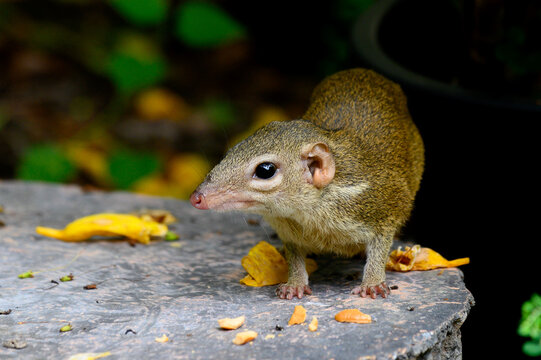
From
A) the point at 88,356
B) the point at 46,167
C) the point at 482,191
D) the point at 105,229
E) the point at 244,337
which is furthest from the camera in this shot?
the point at 46,167

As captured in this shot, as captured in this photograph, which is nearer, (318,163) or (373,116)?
(318,163)

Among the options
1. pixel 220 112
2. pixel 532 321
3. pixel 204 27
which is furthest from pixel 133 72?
pixel 532 321

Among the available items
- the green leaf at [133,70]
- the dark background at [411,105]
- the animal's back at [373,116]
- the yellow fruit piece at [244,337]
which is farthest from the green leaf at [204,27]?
the yellow fruit piece at [244,337]

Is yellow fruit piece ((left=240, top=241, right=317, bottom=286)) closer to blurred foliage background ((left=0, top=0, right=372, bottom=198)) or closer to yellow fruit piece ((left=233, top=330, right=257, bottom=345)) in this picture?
yellow fruit piece ((left=233, top=330, right=257, bottom=345))

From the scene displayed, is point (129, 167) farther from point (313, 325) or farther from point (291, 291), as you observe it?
point (313, 325)

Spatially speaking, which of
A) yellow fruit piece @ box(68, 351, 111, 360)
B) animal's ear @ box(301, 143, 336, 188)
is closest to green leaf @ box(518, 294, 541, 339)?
animal's ear @ box(301, 143, 336, 188)

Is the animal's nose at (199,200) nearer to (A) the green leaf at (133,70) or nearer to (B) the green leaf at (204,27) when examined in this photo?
(A) the green leaf at (133,70)

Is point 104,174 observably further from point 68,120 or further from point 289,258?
point 289,258
